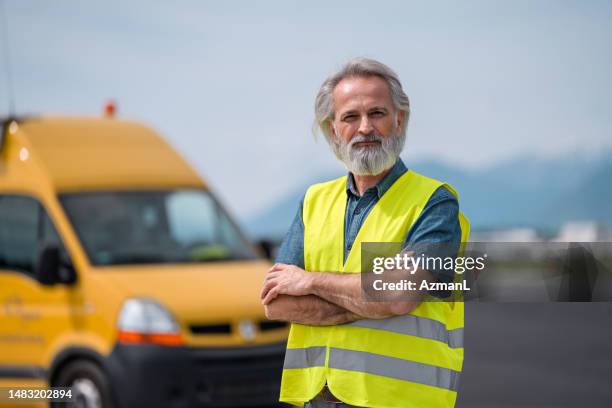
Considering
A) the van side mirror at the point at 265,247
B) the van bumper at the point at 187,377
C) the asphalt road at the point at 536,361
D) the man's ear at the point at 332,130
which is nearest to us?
the man's ear at the point at 332,130

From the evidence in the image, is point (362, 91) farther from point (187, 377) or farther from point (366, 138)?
point (187, 377)

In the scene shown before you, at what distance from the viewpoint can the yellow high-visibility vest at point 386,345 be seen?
3205 millimetres

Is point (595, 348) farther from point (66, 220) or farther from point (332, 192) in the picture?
point (332, 192)

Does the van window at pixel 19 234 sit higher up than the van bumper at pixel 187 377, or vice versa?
the van window at pixel 19 234

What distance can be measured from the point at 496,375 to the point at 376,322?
8615mm

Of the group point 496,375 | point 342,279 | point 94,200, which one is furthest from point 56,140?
point 342,279

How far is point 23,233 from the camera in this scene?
27.7 ft

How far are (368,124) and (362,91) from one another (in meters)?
0.10

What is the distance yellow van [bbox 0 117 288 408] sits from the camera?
7.67m

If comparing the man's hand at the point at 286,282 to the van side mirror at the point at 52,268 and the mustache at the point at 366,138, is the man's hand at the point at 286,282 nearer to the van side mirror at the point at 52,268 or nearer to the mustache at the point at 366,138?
the mustache at the point at 366,138

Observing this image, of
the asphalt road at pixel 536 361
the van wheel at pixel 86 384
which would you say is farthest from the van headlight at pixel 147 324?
the asphalt road at pixel 536 361

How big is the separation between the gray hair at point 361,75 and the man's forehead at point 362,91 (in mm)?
13

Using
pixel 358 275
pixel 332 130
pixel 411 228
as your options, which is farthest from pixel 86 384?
pixel 411 228

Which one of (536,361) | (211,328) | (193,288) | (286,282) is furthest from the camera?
(536,361)
